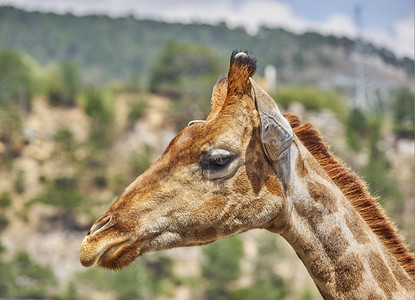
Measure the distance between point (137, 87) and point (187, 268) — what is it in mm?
23871

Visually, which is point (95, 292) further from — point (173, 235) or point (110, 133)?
point (173, 235)

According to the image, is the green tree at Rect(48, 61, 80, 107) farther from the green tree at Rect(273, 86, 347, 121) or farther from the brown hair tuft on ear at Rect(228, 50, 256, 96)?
the brown hair tuft on ear at Rect(228, 50, 256, 96)

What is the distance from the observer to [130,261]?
2.73m

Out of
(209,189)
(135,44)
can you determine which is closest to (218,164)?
(209,189)

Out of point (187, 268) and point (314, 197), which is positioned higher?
point (314, 197)

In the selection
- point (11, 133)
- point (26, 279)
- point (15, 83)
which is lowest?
point (26, 279)

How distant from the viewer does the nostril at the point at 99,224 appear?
2.69 m

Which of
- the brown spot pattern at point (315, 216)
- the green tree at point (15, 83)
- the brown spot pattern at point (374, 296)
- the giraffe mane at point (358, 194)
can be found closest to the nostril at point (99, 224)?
the brown spot pattern at point (315, 216)

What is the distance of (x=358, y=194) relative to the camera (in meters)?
3.11

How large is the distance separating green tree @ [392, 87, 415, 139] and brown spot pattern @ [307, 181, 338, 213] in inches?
1418

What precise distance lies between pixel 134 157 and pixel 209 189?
41.2m

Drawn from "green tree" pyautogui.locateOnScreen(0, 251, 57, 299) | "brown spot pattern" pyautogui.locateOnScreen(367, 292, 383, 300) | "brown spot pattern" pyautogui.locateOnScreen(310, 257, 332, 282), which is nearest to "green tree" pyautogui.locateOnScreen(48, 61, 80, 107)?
"green tree" pyautogui.locateOnScreen(0, 251, 57, 299)

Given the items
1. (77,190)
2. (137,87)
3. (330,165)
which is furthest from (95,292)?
(330,165)

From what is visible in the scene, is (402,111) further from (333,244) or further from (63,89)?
(333,244)
